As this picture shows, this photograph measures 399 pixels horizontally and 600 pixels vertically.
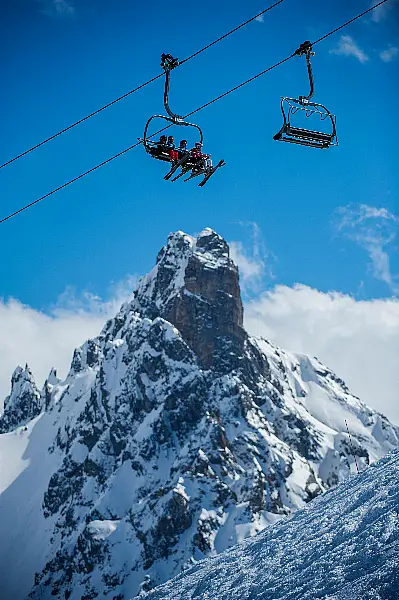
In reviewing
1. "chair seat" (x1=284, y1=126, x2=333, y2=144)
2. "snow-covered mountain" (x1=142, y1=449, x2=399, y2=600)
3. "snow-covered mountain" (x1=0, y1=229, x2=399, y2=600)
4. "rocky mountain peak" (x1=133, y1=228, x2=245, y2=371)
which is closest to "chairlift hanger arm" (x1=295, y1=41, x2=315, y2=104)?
"chair seat" (x1=284, y1=126, x2=333, y2=144)

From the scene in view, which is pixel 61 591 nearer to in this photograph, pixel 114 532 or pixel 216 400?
pixel 114 532

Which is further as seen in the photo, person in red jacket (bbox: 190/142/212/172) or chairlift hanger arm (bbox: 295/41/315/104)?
person in red jacket (bbox: 190/142/212/172)

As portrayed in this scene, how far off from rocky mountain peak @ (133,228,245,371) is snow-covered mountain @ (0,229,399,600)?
293 mm

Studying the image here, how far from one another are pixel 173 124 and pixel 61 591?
510ft

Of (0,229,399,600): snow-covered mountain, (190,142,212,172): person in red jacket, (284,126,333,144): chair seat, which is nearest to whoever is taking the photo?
(284,126,333,144): chair seat

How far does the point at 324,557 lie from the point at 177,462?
140 meters

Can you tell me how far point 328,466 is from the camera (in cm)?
18238

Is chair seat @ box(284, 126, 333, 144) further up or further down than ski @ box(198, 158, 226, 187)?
further down

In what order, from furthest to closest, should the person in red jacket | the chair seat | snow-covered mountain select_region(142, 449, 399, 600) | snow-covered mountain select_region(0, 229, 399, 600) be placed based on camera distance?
snow-covered mountain select_region(0, 229, 399, 600) < the person in red jacket < snow-covered mountain select_region(142, 449, 399, 600) < the chair seat

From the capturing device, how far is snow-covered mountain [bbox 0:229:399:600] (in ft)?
472

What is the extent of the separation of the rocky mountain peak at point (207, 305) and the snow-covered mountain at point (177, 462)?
0.29 m

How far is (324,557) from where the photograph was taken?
2272 cm

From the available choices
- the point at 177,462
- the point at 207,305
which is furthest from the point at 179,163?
the point at 207,305

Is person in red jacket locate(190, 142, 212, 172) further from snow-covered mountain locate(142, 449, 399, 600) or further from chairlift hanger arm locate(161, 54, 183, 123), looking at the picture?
snow-covered mountain locate(142, 449, 399, 600)
